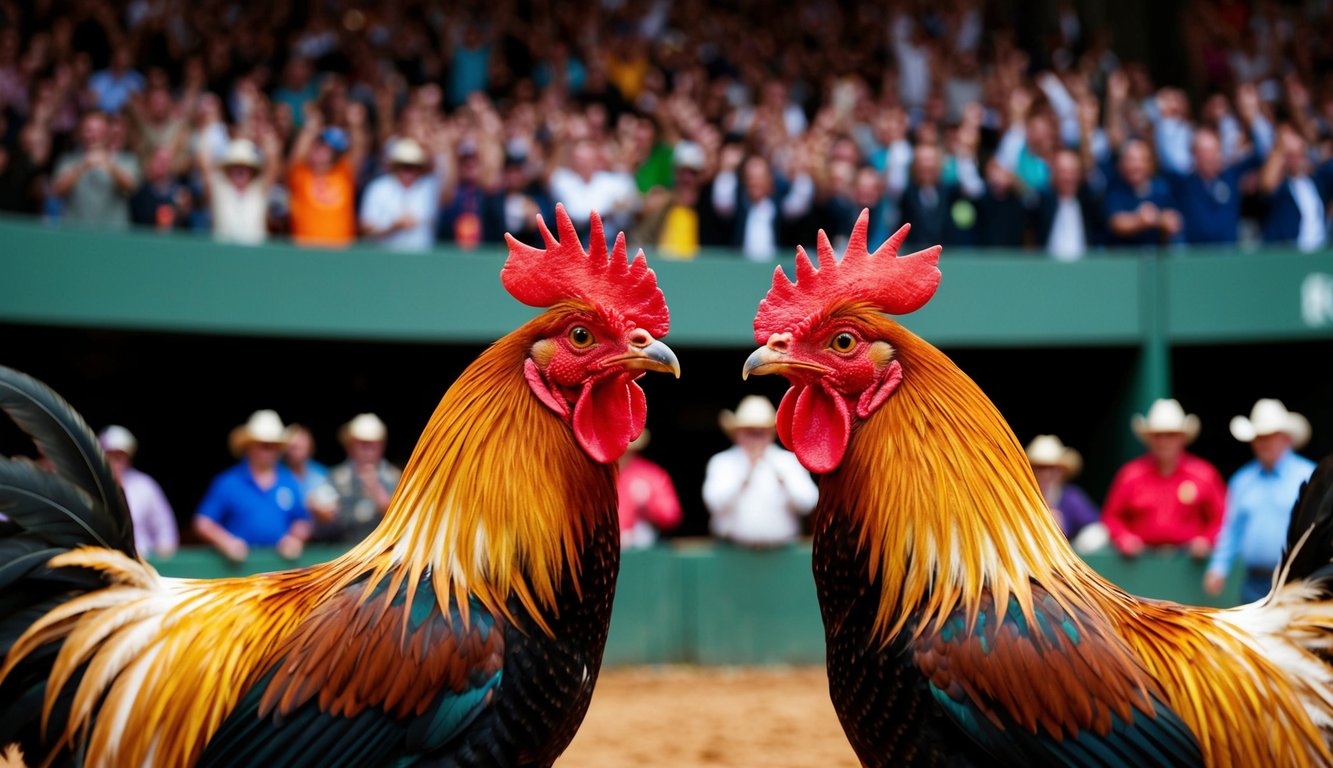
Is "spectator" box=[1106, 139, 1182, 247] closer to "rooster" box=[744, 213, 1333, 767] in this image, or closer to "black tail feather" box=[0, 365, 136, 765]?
"rooster" box=[744, 213, 1333, 767]

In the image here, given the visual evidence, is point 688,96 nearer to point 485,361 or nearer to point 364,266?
point 364,266

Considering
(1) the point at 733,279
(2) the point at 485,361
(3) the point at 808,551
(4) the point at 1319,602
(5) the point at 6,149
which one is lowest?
(3) the point at 808,551

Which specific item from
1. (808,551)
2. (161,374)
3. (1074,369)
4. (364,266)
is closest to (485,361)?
(808,551)

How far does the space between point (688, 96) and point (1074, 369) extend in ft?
15.5

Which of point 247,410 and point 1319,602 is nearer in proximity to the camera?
point 1319,602

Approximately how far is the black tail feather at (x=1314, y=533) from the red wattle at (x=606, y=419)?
1844mm

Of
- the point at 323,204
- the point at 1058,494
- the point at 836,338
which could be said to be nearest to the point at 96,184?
the point at 323,204

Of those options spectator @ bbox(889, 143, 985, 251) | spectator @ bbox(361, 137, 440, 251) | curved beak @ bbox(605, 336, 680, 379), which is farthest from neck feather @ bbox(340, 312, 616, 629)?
spectator @ bbox(889, 143, 985, 251)

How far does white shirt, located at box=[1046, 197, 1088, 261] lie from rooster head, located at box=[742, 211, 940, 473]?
9131 mm

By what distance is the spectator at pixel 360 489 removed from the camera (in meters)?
10.1

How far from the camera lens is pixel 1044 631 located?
3934 millimetres

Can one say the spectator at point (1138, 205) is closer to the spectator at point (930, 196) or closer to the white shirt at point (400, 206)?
the spectator at point (930, 196)

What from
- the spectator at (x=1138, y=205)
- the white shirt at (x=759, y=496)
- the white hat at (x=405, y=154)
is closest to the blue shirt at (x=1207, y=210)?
the spectator at (x=1138, y=205)

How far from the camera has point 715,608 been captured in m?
11.1
